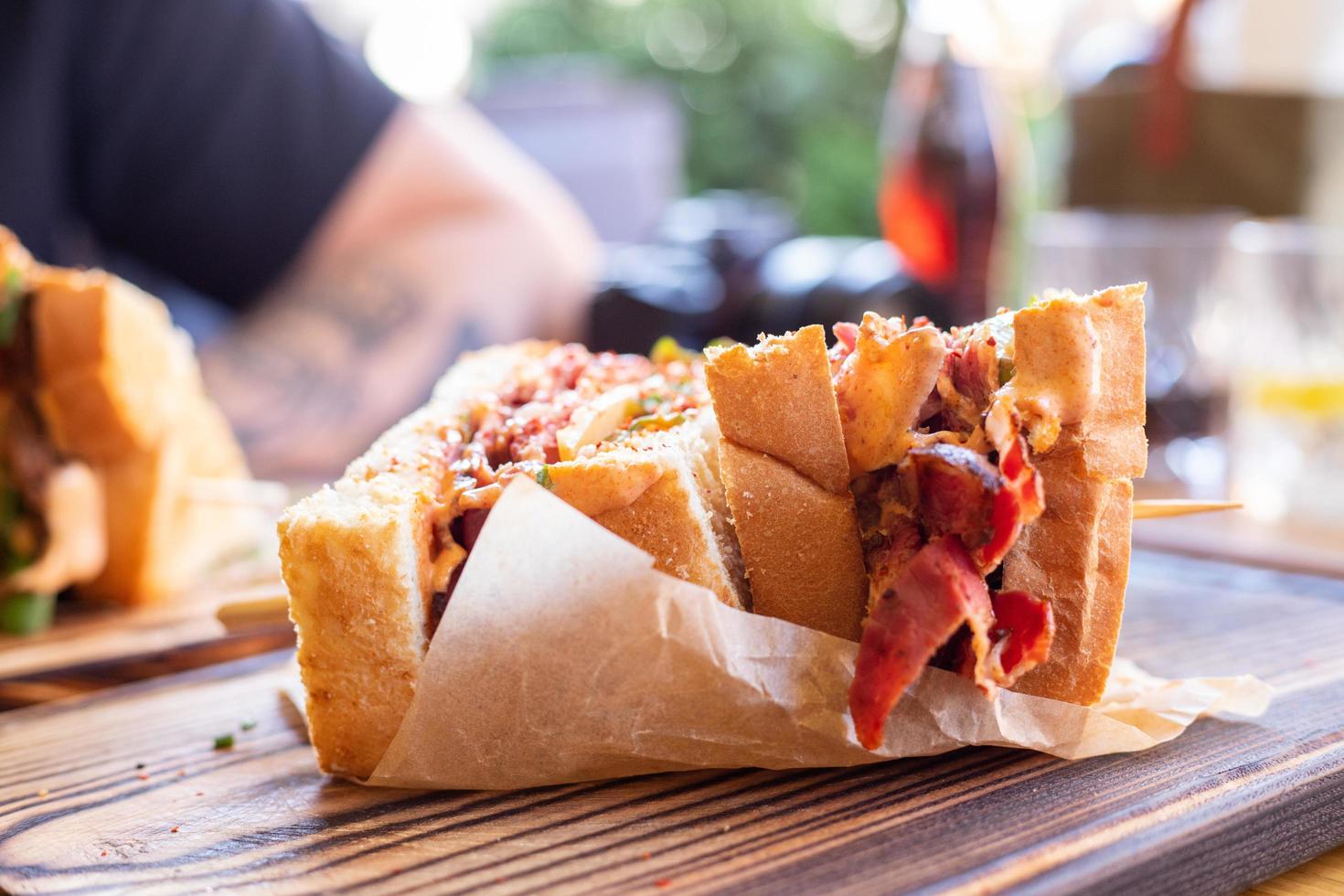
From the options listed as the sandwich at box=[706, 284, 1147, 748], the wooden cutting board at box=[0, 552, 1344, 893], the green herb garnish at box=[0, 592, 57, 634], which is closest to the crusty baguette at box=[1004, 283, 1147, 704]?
the sandwich at box=[706, 284, 1147, 748]

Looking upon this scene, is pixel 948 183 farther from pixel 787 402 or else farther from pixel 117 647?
pixel 787 402

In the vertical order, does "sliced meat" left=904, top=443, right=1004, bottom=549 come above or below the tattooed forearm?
above

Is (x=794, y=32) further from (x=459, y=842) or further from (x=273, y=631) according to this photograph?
(x=459, y=842)

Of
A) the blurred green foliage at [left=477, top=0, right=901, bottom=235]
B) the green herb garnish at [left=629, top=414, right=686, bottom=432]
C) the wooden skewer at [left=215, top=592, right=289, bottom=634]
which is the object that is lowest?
the wooden skewer at [left=215, top=592, right=289, bottom=634]

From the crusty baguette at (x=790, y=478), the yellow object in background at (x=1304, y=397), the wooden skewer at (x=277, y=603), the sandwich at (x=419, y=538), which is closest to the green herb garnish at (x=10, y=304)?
the wooden skewer at (x=277, y=603)

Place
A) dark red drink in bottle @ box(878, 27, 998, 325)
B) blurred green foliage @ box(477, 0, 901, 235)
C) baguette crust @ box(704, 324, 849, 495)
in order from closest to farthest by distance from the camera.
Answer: baguette crust @ box(704, 324, 849, 495), dark red drink in bottle @ box(878, 27, 998, 325), blurred green foliage @ box(477, 0, 901, 235)

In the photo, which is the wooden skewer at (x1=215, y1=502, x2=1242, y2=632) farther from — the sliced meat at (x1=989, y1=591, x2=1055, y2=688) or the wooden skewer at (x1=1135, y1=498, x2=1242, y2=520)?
the sliced meat at (x1=989, y1=591, x2=1055, y2=688)
